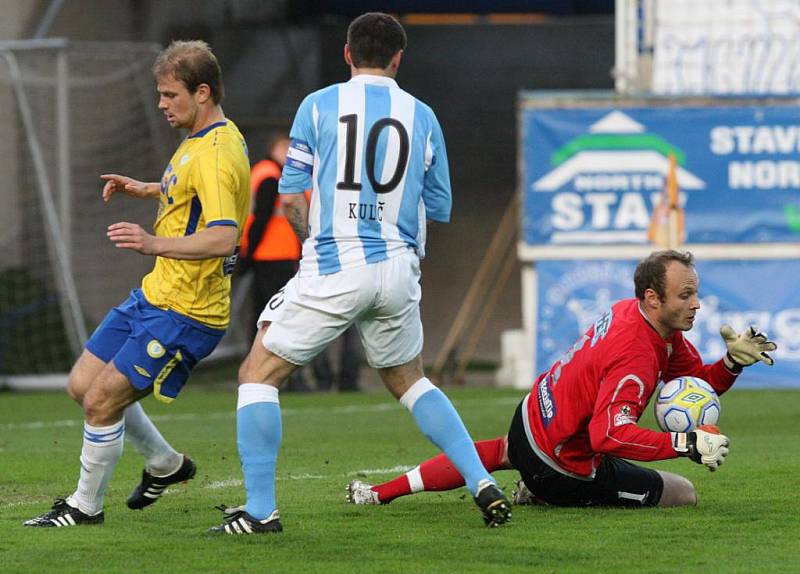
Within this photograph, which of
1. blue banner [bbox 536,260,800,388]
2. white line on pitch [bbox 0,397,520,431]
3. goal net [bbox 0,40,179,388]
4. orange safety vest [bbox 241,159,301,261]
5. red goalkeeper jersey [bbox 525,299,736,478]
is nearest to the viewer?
red goalkeeper jersey [bbox 525,299,736,478]

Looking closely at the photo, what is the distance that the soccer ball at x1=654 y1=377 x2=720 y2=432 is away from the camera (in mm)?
5965

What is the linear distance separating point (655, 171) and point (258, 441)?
8.61 meters

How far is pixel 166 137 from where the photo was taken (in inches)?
617

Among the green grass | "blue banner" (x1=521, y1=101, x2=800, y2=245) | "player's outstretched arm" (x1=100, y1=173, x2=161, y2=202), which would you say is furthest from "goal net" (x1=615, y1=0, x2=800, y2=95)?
"player's outstretched arm" (x1=100, y1=173, x2=161, y2=202)

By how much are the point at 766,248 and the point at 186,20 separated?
6641mm

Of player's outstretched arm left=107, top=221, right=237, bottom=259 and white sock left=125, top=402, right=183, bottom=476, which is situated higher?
player's outstretched arm left=107, top=221, right=237, bottom=259

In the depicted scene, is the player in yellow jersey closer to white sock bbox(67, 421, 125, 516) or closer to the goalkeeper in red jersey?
white sock bbox(67, 421, 125, 516)

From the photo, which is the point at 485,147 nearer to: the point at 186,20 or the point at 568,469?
the point at 186,20

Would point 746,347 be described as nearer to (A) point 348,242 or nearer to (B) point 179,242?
(A) point 348,242

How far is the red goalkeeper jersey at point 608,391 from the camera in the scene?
567cm

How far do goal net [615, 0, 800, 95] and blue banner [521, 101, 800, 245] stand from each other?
0.31 metres

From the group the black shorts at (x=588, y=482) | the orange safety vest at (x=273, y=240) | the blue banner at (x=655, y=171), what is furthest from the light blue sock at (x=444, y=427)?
the blue banner at (x=655, y=171)

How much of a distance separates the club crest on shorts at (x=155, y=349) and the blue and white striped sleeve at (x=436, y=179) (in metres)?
1.09

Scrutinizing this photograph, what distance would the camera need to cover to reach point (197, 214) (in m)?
5.79
